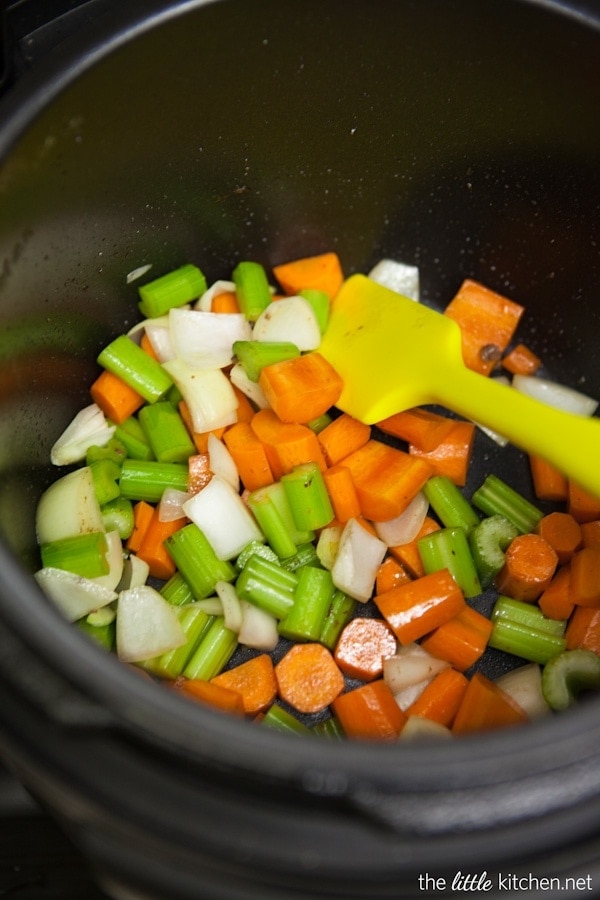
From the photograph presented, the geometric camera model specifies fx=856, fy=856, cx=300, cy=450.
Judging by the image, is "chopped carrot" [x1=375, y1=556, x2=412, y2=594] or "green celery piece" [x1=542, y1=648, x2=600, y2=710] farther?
"chopped carrot" [x1=375, y1=556, x2=412, y2=594]

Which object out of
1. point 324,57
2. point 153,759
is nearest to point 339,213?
point 324,57

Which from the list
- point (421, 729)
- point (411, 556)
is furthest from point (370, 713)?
point (411, 556)

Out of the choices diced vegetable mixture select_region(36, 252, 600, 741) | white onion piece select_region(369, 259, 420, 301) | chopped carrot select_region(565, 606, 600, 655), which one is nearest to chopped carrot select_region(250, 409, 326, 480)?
diced vegetable mixture select_region(36, 252, 600, 741)

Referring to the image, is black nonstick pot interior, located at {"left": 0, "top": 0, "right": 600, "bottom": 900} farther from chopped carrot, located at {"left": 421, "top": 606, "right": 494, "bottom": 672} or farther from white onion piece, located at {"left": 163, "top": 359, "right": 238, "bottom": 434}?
chopped carrot, located at {"left": 421, "top": 606, "right": 494, "bottom": 672}

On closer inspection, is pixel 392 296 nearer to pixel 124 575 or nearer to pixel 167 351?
pixel 167 351

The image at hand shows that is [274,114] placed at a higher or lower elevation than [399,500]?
higher

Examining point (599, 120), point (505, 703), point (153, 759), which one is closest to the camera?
point (153, 759)

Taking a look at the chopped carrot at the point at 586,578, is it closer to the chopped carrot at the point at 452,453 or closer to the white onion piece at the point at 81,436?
the chopped carrot at the point at 452,453
